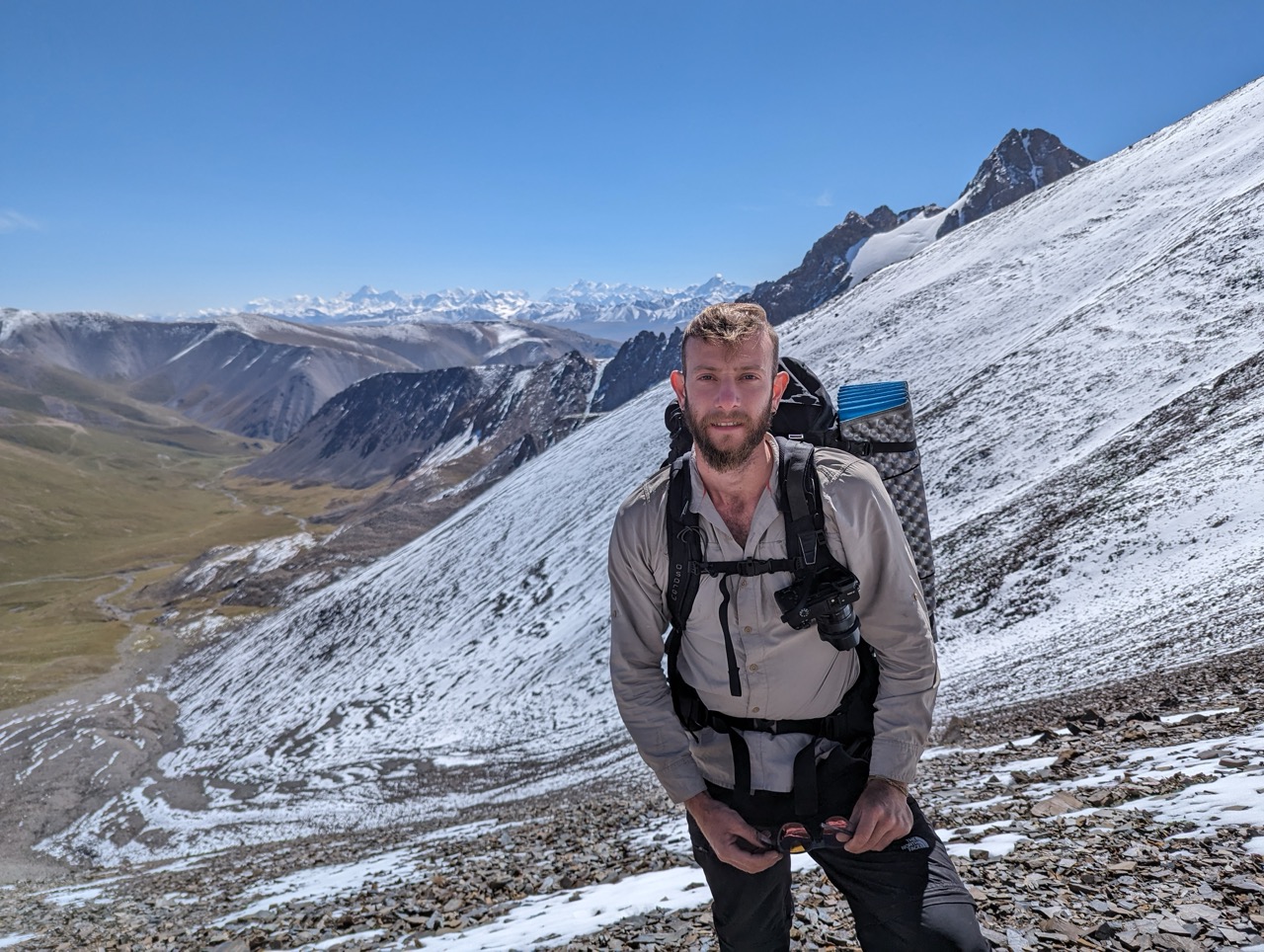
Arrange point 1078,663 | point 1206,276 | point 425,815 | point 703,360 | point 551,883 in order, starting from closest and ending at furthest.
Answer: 1. point 703,360
2. point 551,883
3. point 1078,663
4. point 425,815
5. point 1206,276

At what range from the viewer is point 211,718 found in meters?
60.7

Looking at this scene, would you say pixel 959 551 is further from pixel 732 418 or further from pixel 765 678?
pixel 732 418

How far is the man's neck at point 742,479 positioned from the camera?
3.71 metres

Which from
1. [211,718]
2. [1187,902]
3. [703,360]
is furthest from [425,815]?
[211,718]

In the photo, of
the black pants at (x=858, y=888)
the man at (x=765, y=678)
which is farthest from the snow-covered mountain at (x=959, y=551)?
the man at (x=765, y=678)

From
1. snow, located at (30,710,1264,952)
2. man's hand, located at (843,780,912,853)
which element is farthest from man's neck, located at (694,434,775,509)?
snow, located at (30,710,1264,952)

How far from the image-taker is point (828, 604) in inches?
139

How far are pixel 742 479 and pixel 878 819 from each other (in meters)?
1.81

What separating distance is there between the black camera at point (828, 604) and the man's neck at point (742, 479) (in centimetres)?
53

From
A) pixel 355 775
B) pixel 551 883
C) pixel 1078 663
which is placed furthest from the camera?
pixel 355 775

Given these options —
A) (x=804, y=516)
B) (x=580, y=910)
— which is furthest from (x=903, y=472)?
(x=580, y=910)

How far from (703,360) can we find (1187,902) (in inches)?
233

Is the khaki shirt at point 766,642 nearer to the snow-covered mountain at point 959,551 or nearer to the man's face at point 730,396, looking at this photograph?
the man's face at point 730,396

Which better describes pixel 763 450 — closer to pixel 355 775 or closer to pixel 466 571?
pixel 355 775
